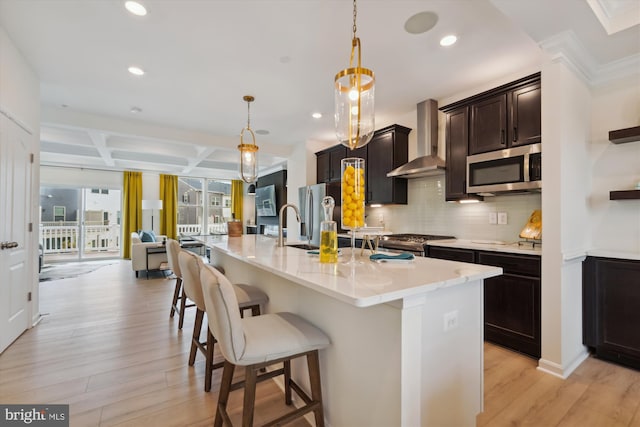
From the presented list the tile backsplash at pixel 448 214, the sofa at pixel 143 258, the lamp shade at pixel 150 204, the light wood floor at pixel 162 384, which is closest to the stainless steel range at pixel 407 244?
the tile backsplash at pixel 448 214

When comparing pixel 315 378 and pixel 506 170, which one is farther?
pixel 506 170

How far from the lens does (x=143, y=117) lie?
435 centimetres

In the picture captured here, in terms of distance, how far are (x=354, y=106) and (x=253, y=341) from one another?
135 cm

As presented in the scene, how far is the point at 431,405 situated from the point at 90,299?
15.9 feet

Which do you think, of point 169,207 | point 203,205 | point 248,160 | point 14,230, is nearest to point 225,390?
point 248,160

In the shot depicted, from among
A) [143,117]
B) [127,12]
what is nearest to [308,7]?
[127,12]

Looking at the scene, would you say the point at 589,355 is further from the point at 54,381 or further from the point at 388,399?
the point at 54,381

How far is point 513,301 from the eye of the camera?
250 cm

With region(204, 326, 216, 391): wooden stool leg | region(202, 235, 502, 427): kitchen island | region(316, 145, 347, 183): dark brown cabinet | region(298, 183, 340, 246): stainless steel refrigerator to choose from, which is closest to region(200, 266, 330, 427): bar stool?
region(202, 235, 502, 427): kitchen island

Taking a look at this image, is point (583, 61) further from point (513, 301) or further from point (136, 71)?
point (136, 71)

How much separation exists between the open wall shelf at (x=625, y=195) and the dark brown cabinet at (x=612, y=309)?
19.7 inches

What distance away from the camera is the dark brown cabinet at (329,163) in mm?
5047

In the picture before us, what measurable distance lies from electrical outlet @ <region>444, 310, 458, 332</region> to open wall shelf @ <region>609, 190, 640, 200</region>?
6.88 feet

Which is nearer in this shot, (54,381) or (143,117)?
(54,381)
